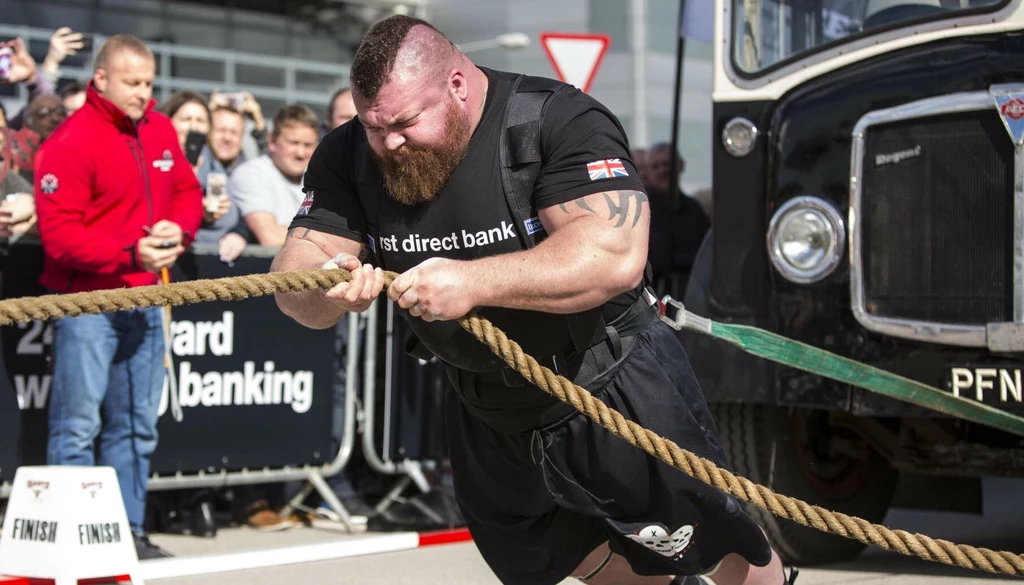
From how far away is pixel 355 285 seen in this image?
9.94 feet

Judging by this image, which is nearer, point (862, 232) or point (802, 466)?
point (862, 232)

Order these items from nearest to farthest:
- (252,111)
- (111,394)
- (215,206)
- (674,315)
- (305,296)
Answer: (305,296) < (674,315) < (111,394) < (215,206) < (252,111)

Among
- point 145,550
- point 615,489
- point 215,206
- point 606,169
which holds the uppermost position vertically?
point 215,206

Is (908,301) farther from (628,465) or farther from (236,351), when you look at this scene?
(236,351)

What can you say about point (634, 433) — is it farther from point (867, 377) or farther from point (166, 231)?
point (166, 231)

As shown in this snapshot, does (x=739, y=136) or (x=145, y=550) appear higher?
(x=739, y=136)

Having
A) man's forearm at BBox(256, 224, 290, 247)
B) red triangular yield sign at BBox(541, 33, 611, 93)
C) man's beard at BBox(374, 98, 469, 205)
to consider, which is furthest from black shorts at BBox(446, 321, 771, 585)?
red triangular yield sign at BBox(541, 33, 611, 93)

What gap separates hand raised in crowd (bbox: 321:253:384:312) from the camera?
9.93 ft

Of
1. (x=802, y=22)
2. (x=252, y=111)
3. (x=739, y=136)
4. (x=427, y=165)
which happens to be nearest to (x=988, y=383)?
(x=739, y=136)

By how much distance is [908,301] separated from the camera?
15.8ft

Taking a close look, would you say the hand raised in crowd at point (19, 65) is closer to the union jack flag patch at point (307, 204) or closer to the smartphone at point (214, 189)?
the smartphone at point (214, 189)

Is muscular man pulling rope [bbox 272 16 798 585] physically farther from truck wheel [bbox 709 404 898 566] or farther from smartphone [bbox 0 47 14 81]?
smartphone [bbox 0 47 14 81]

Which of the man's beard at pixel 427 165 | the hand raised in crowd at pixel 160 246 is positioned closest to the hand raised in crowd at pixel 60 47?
the hand raised in crowd at pixel 160 246

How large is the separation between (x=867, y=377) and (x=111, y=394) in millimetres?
3146
